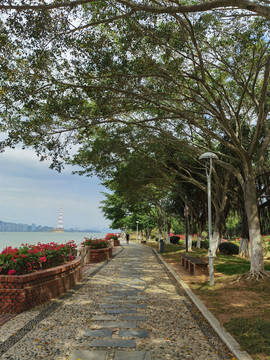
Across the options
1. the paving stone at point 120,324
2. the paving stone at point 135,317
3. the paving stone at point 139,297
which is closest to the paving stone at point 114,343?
the paving stone at point 120,324

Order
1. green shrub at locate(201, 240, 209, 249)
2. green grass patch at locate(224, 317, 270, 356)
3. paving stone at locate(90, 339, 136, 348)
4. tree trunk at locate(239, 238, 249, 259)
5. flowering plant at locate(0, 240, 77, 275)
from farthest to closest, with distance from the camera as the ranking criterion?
green shrub at locate(201, 240, 209, 249), tree trunk at locate(239, 238, 249, 259), flowering plant at locate(0, 240, 77, 275), paving stone at locate(90, 339, 136, 348), green grass patch at locate(224, 317, 270, 356)

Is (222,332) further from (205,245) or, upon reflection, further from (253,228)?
(205,245)

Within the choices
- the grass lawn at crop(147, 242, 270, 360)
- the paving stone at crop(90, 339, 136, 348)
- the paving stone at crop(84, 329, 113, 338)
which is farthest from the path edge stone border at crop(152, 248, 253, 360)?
the paving stone at crop(84, 329, 113, 338)

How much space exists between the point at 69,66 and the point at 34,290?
650 centimetres

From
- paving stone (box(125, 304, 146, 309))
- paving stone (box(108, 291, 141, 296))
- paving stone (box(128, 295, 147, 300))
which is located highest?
paving stone (box(125, 304, 146, 309))

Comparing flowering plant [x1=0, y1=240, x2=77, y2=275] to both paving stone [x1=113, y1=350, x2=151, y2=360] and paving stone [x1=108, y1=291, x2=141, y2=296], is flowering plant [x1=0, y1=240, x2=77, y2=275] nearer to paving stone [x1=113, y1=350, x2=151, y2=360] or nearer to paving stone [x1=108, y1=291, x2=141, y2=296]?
paving stone [x1=108, y1=291, x2=141, y2=296]

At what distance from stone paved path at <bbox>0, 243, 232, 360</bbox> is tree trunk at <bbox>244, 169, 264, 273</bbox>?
321cm

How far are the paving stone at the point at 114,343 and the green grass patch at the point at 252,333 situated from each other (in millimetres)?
1772

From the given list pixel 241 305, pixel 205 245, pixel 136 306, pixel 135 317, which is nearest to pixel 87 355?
pixel 135 317

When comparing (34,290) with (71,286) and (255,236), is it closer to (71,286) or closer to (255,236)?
(71,286)

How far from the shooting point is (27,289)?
627 cm

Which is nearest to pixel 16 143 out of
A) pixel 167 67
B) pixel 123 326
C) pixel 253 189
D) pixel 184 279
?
pixel 167 67

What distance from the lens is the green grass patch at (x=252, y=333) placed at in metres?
4.28

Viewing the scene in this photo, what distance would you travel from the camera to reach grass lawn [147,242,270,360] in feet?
14.8
